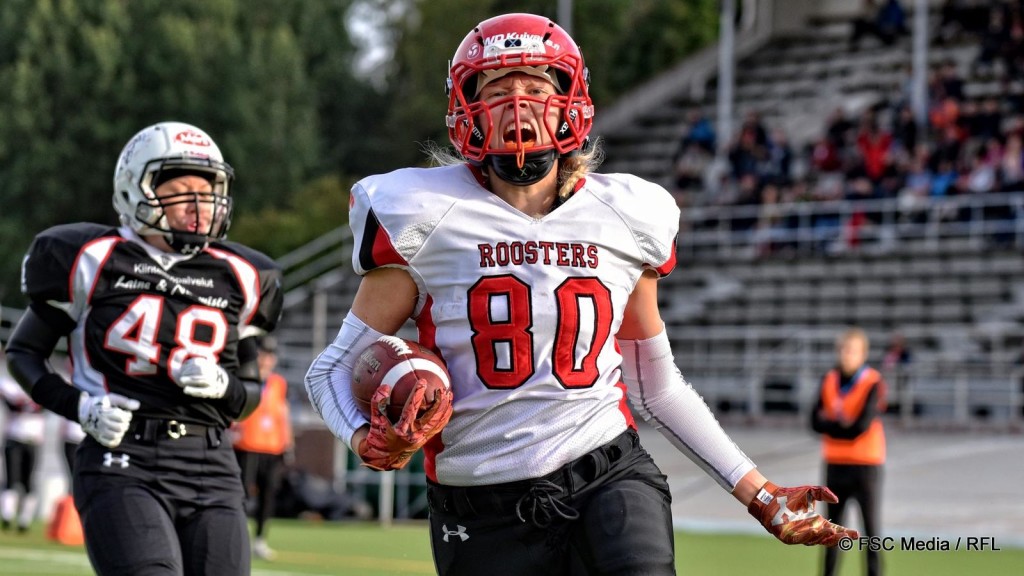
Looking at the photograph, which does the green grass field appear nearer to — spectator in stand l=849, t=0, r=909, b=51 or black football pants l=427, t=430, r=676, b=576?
black football pants l=427, t=430, r=676, b=576

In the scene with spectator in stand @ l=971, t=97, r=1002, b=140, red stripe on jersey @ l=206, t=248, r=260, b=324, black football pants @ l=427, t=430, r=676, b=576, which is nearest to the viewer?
black football pants @ l=427, t=430, r=676, b=576

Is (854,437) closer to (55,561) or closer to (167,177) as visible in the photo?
(167,177)

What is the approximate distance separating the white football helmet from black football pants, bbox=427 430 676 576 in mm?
1842

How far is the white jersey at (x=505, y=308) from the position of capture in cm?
402

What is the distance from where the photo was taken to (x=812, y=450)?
17.4m

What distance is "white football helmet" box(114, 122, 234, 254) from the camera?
5.54 meters

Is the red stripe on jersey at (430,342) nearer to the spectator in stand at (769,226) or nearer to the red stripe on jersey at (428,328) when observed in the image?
the red stripe on jersey at (428,328)

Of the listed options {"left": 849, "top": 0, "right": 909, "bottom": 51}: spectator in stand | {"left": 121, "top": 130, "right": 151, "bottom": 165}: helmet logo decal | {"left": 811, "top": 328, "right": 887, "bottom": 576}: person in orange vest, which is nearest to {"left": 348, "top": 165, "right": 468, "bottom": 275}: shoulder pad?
{"left": 121, "top": 130, "right": 151, "bottom": 165}: helmet logo decal

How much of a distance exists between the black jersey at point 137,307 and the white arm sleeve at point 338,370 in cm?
126

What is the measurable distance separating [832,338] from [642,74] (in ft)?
46.5

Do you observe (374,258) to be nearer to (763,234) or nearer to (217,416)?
(217,416)

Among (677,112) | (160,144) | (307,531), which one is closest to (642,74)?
(677,112)

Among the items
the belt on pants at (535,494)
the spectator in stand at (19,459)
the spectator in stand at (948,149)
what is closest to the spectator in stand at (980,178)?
Answer: the spectator in stand at (948,149)

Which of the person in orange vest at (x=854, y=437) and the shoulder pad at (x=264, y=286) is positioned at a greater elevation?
the shoulder pad at (x=264, y=286)
